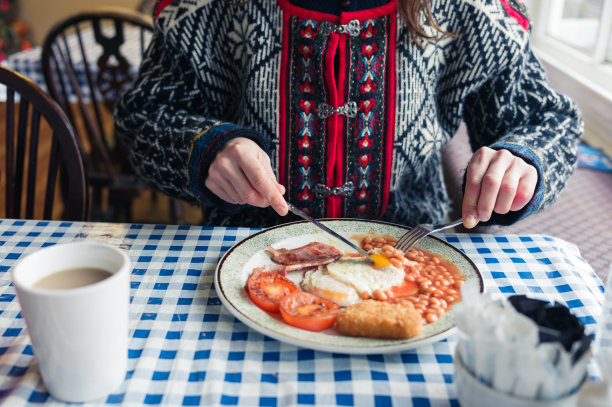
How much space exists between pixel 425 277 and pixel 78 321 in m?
0.48

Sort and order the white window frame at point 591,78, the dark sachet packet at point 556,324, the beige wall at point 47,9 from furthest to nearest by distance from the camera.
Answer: the beige wall at point 47,9 < the white window frame at point 591,78 < the dark sachet packet at point 556,324

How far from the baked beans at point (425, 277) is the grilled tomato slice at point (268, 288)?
0.12 meters

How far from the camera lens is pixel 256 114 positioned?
1121 mm

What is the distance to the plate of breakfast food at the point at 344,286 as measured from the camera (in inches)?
26.3

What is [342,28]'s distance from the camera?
3.42 feet

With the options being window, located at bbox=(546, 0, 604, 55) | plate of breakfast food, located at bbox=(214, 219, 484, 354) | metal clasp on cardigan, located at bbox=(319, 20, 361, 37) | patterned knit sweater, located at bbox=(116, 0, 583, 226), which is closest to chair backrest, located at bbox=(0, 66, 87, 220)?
patterned knit sweater, located at bbox=(116, 0, 583, 226)

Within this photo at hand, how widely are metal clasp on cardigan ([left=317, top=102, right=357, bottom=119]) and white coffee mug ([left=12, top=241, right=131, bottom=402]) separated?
564mm

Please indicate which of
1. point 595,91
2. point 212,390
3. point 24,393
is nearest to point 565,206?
point 595,91

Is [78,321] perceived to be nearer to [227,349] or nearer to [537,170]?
[227,349]

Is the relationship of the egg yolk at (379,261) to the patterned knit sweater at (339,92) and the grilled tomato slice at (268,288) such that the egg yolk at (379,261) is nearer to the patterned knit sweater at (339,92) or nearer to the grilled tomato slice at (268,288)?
the grilled tomato slice at (268,288)

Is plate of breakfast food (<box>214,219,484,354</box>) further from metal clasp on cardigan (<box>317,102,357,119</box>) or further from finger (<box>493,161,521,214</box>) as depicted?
metal clasp on cardigan (<box>317,102,357,119</box>)

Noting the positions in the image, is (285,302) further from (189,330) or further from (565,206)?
(565,206)

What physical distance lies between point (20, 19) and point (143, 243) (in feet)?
16.4

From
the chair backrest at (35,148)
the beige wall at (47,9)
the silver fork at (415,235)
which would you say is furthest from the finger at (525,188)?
the beige wall at (47,9)
